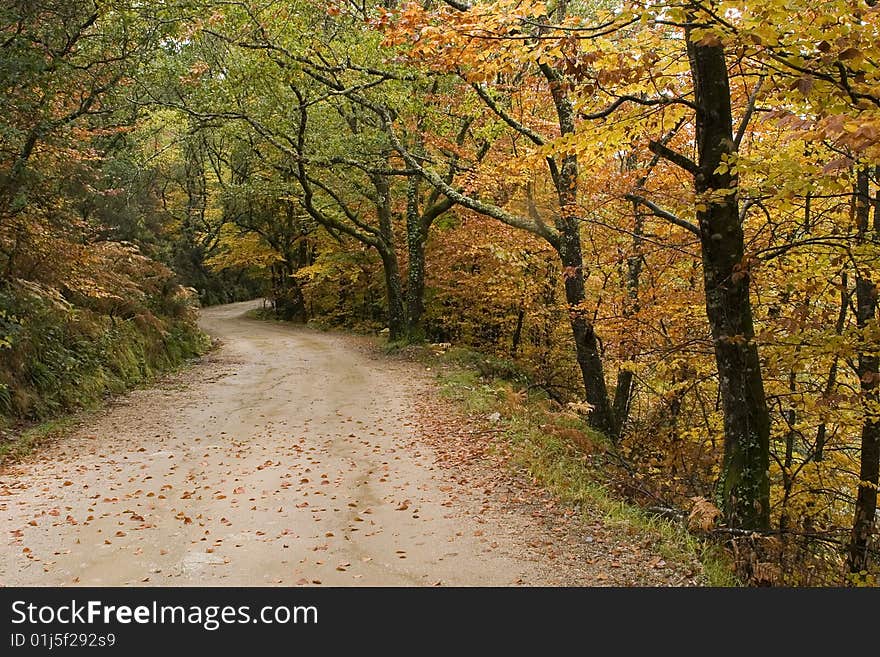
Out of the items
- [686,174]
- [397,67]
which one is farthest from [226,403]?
[686,174]

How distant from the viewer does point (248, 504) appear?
288 inches

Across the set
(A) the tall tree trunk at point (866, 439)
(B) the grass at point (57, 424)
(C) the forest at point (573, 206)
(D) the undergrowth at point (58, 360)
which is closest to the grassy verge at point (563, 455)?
(C) the forest at point (573, 206)

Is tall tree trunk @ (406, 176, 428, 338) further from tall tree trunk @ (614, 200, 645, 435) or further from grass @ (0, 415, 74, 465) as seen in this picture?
grass @ (0, 415, 74, 465)

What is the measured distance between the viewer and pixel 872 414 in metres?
7.58

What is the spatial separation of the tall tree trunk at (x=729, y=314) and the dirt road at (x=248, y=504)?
2.30 metres

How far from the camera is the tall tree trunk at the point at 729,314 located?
244 inches

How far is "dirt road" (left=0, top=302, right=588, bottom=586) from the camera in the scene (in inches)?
222

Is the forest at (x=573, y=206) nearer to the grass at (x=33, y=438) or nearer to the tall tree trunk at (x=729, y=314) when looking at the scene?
the tall tree trunk at (x=729, y=314)

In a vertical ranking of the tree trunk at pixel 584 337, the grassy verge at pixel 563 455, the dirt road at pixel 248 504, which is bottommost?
the dirt road at pixel 248 504

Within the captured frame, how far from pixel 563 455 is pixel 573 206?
447 cm

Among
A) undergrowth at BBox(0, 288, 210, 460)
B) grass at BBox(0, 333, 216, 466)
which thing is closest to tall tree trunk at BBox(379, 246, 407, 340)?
undergrowth at BBox(0, 288, 210, 460)

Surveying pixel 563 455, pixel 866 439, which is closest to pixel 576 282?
pixel 563 455

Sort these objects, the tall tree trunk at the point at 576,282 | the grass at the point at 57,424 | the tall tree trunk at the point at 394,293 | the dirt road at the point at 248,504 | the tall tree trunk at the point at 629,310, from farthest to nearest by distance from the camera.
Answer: the tall tree trunk at the point at 394,293 → the tall tree trunk at the point at 629,310 → the tall tree trunk at the point at 576,282 → the grass at the point at 57,424 → the dirt road at the point at 248,504
